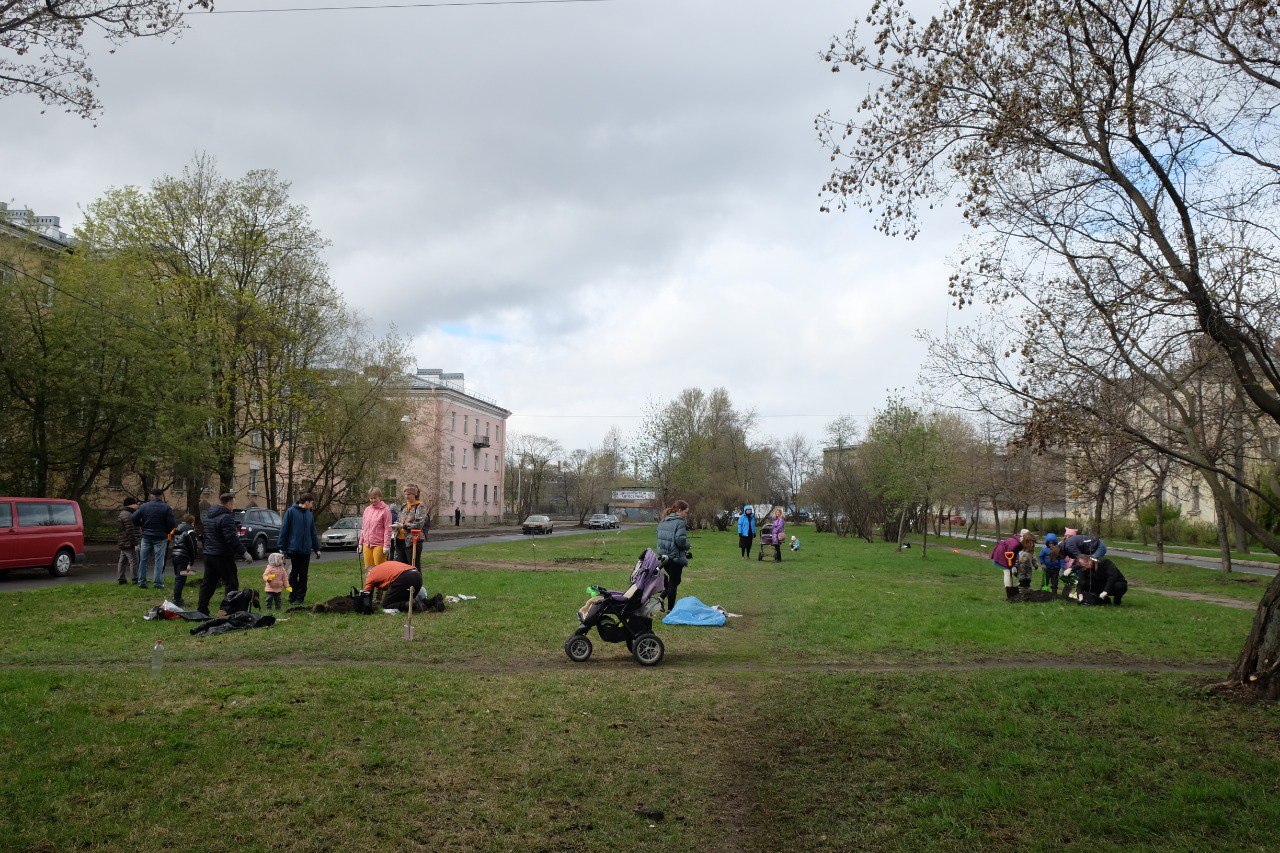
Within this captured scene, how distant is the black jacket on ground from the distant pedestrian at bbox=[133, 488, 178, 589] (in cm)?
447

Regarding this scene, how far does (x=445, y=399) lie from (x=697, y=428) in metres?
21.1

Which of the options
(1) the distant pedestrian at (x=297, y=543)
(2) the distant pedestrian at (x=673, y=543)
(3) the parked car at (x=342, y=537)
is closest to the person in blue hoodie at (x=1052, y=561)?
(2) the distant pedestrian at (x=673, y=543)

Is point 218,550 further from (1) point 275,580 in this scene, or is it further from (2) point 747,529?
(2) point 747,529

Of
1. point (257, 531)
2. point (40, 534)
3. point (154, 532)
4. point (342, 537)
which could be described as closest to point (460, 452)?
point (342, 537)

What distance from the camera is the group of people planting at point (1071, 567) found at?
15.6 m

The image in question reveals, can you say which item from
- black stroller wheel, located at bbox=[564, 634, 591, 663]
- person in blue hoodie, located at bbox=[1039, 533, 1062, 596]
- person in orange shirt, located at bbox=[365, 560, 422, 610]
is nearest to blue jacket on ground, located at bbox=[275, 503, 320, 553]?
person in orange shirt, located at bbox=[365, 560, 422, 610]

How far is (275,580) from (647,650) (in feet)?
20.7

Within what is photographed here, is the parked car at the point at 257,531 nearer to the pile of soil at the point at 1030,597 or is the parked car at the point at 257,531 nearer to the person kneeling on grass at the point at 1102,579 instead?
the pile of soil at the point at 1030,597

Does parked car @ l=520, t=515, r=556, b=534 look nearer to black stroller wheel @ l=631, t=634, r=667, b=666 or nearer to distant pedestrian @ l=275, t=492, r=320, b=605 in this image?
distant pedestrian @ l=275, t=492, r=320, b=605

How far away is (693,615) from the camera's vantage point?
12531 millimetres

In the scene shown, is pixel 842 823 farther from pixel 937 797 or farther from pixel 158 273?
pixel 158 273

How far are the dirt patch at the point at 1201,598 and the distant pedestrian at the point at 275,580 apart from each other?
54.5 ft

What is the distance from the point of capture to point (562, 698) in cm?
759

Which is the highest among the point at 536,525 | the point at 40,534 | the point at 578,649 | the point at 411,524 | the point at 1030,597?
the point at 411,524
